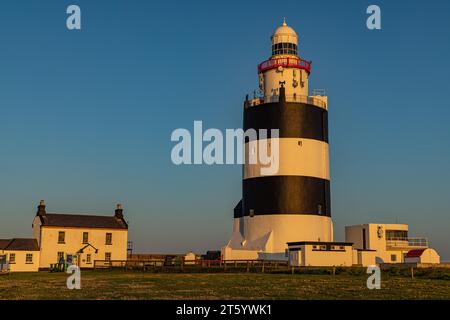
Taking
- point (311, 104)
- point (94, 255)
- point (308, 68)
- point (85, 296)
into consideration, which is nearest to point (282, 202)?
point (311, 104)

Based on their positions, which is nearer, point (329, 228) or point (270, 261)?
point (270, 261)

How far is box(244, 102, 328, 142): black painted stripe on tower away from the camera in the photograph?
54906 mm

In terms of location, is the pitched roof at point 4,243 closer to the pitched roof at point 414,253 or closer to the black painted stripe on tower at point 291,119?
the black painted stripe on tower at point 291,119

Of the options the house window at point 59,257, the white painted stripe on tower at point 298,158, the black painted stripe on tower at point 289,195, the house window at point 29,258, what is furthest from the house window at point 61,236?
the white painted stripe on tower at point 298,158

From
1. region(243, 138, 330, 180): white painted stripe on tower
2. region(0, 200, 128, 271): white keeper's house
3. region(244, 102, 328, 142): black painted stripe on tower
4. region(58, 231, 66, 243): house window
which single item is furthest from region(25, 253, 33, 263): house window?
region(244, 102, 328, 142): black painted stripe on tower

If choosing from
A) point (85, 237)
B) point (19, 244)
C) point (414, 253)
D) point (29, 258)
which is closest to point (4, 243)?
point (19, 244)

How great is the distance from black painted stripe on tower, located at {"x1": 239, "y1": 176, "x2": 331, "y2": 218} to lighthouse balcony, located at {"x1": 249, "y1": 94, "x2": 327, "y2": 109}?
297 inches

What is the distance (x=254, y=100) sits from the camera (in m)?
57.7

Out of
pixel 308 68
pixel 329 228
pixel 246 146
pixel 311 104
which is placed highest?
pixel 308 68

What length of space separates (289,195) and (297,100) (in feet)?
30.6
